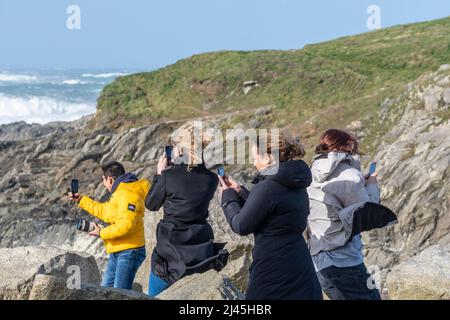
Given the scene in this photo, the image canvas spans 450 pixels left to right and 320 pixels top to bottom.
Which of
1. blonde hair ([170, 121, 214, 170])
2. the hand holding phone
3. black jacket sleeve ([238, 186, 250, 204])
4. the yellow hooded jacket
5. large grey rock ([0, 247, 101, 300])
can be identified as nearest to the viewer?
black jacket sleeve ([238, 186, 250, 204])

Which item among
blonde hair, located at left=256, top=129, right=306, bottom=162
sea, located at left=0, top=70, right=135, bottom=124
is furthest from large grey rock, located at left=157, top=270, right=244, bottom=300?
sea, located at left=0, top=70, right=135, bottom=124

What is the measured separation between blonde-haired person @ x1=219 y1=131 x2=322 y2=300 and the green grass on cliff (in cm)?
3192

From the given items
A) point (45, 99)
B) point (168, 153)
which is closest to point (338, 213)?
point (168, 153)

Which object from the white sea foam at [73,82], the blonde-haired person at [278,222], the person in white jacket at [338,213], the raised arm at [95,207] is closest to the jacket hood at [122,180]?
the raised arm at [95,207]

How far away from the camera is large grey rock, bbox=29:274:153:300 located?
5.17 metres

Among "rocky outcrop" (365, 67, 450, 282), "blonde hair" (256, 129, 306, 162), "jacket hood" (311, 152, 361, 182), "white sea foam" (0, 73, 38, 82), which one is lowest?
"rocky outcrop" (365, 67, 450, 282)

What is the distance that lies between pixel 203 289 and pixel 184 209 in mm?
862

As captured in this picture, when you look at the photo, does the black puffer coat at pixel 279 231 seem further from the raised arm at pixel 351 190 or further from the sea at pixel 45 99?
the sea at pixel 45 99

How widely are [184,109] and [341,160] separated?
4424cm

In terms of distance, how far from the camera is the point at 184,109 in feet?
163

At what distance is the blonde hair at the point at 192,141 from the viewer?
606 centimetres

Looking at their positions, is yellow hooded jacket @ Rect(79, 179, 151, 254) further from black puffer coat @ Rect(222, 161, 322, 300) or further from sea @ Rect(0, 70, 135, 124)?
sea @ Rect(0, 70, 135, 124)
